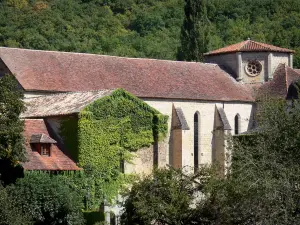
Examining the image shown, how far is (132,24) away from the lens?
109562mm

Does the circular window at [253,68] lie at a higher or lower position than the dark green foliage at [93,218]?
higher

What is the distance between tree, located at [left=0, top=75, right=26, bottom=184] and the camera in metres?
44.2

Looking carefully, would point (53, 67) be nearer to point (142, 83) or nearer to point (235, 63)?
point (142, 83)

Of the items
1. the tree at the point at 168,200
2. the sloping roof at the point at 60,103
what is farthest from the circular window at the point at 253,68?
the tree at the point at 168,200

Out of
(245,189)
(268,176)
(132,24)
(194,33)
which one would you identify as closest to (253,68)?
(194,33)

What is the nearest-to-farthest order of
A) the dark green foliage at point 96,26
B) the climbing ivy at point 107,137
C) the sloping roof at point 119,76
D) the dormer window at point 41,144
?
the dormer window at point 41,144 < the climbing ivy at point 107,137 < the sloping roof at point 119,76 < the dark green foliage at point 96,26

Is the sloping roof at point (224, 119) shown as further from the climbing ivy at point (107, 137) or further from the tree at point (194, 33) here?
the tree at point (194, 33)

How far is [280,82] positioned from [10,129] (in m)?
27.9

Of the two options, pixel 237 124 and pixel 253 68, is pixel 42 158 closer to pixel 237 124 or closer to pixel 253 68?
pixel 237 124

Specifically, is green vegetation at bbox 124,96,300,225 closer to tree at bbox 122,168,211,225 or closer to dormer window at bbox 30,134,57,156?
tree at bbox 122,168,211,225

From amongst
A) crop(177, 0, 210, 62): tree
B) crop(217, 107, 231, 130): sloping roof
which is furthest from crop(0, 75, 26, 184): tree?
crop(177, 0, 210, 62): tree

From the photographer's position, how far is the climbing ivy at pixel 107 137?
51188 millimetres

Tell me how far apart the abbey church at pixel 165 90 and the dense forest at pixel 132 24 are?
22.5 m

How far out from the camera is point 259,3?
112 m
